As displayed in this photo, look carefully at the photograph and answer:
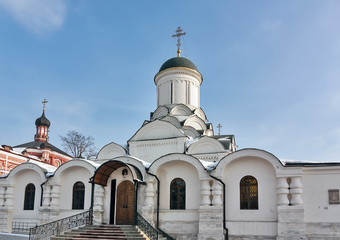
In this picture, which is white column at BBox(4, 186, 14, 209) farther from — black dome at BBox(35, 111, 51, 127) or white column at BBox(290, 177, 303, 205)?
black dome at BBox(35, 111, 51, 127)

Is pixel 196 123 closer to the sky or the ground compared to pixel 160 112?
closer to the ground

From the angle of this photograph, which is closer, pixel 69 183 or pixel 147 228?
pixel 147 228

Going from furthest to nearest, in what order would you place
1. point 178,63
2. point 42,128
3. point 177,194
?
1. point 42,128
2. point 178,63
3. point 177,194

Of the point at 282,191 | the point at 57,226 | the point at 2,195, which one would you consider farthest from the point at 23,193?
the point at 282,191

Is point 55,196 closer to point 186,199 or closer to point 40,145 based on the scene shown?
point 186,199

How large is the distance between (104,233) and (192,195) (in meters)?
3.87

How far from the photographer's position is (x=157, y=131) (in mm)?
20469

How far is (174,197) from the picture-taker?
14500 millimetres

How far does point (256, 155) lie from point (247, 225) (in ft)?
8.95

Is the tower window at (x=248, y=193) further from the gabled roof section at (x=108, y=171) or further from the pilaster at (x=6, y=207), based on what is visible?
the pilaster at (x=6, y=207)

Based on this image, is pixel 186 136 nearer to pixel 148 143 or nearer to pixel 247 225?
pixel 148 143

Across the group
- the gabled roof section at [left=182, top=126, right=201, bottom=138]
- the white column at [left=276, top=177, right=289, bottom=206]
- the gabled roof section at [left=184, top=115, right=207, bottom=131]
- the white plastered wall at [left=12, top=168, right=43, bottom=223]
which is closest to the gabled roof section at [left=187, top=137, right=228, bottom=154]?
the gabled roof section at [left=182, top=126, right=201, bottom=138]

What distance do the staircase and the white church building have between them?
91cm

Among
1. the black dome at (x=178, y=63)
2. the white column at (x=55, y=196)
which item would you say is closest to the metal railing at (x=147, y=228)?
the white column at (x=55, y=196)
